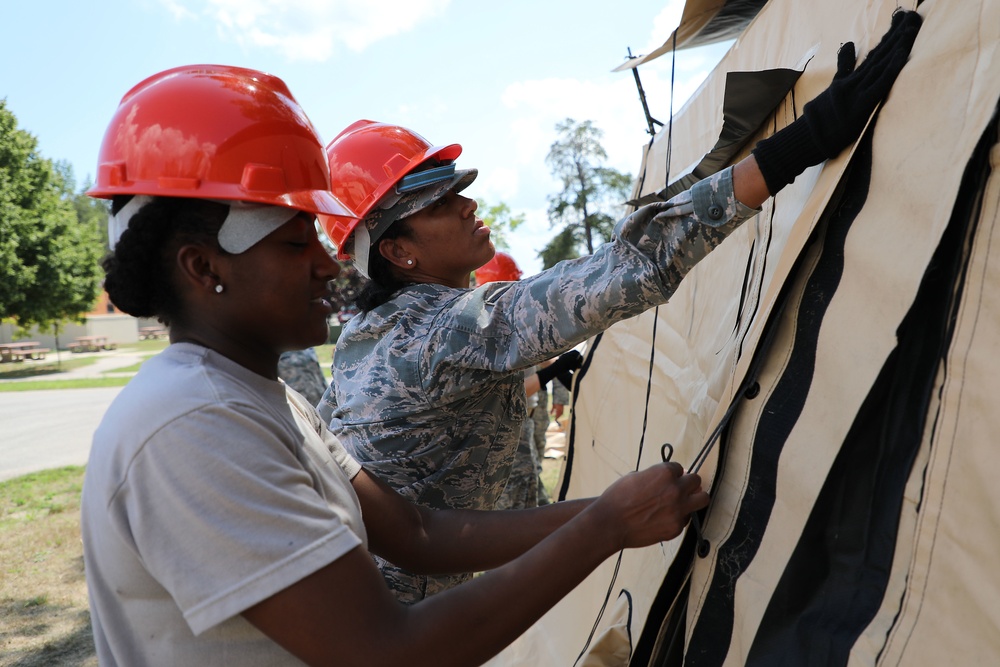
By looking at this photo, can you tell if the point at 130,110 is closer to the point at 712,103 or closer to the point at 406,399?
the point at 406,399

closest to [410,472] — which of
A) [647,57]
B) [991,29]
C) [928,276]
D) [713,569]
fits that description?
[713,569]

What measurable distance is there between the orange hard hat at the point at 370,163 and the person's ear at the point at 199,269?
0.96 m

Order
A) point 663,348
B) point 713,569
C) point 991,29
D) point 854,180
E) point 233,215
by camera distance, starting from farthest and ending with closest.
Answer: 1. point 663,348
2. point 713,569
3. point 854,180
4. point 233,215
5. point 991,29

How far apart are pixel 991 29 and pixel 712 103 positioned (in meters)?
1.78

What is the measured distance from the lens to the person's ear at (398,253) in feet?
7.48

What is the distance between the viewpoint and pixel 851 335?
146 cm

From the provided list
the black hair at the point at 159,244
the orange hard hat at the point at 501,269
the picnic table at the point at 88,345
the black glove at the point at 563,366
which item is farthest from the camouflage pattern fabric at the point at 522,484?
the picnic table at the point at 88,345

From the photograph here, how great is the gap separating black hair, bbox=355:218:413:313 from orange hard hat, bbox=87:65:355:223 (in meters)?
0.75

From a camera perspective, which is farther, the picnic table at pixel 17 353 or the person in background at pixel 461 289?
the picnic table at pixel 17 353

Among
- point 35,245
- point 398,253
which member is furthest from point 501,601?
point 35,245

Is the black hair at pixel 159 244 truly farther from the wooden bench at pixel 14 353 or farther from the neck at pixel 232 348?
the wooden bench at pixel 14 353

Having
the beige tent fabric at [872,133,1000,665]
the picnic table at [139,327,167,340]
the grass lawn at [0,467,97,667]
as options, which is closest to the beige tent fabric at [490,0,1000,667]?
the beige tent fabric at [872,133,1000,665]

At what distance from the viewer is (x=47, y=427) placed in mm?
11984

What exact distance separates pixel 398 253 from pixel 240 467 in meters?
1.22
